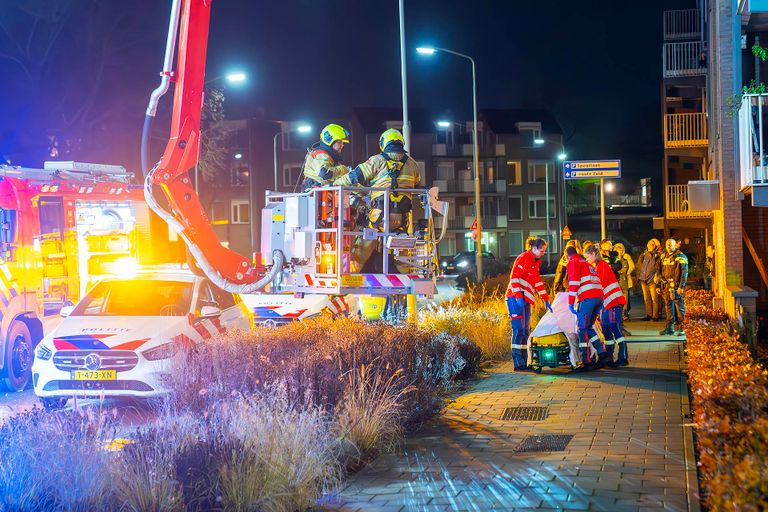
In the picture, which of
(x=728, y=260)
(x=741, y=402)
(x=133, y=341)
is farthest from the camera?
(x=728, y=260)

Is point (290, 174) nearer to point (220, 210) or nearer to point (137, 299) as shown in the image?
point (220, 210)

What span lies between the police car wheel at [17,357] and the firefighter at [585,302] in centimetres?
783

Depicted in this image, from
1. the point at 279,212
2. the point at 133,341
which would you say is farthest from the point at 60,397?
the point at 279,212

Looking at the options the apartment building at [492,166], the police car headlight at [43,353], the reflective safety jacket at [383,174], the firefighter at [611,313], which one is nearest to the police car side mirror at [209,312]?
the police car headlight at [43,353]

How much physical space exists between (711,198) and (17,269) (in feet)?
42.0

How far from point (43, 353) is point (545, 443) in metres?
6.16

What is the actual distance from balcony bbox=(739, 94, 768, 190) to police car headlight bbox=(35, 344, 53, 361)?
994 centimetres

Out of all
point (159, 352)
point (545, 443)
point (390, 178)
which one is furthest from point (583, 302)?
point (159, 352)

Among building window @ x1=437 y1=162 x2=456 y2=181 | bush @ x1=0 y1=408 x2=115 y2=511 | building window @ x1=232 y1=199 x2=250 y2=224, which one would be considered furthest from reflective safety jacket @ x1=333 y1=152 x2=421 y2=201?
building window @ x1=437 y1=162 x2=456 y2=181

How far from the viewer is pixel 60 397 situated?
10992 mm

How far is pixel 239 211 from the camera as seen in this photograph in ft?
234

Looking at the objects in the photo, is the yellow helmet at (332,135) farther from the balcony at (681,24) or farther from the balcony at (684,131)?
the balcony at (681,24)

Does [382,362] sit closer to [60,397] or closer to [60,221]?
[60,397]

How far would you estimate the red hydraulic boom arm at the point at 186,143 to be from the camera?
1108 cm
